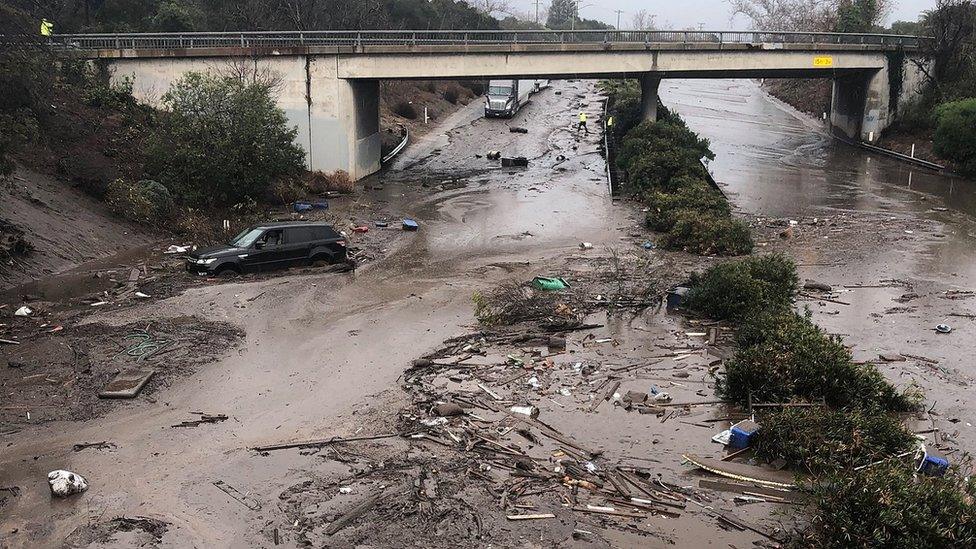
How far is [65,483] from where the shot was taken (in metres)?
10.7

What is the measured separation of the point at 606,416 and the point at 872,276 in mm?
12946

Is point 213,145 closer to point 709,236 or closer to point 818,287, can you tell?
point 709,236

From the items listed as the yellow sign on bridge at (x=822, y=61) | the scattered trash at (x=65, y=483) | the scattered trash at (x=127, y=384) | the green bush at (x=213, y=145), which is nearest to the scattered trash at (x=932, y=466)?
the scattered trash at (x=65, y=483)

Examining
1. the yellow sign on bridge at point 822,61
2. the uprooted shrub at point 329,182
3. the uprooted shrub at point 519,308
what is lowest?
the uprooted shrub at point 519,308

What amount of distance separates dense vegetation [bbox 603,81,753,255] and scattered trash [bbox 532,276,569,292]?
6.60 meters

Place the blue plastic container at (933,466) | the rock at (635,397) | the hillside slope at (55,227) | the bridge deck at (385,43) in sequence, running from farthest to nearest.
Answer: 1. the bridge deck at (385,43)
2. the hillside slope at (55,227)
3. the rock at (635,397)
4. the blue plastic container at (933,466)

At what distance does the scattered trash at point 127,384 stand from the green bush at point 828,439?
33.8 feet

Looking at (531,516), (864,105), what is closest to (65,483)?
(531,516)

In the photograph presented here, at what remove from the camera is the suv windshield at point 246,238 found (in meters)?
21.7

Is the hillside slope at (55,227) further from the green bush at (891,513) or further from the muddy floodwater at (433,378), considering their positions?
the green bush at (891,513)

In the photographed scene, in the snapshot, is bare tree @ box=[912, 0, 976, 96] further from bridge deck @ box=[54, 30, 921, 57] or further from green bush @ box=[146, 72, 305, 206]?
green bush @ box=[146, 72, 305, 206]

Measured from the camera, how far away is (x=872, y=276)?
22.8 metres

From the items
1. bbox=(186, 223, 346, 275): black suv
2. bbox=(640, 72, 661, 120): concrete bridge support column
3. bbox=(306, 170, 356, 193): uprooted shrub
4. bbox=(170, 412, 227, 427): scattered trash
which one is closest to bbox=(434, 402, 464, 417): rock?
bbox=(170, 412, 227, 427): scattered trash

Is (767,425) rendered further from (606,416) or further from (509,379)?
(509,379)
